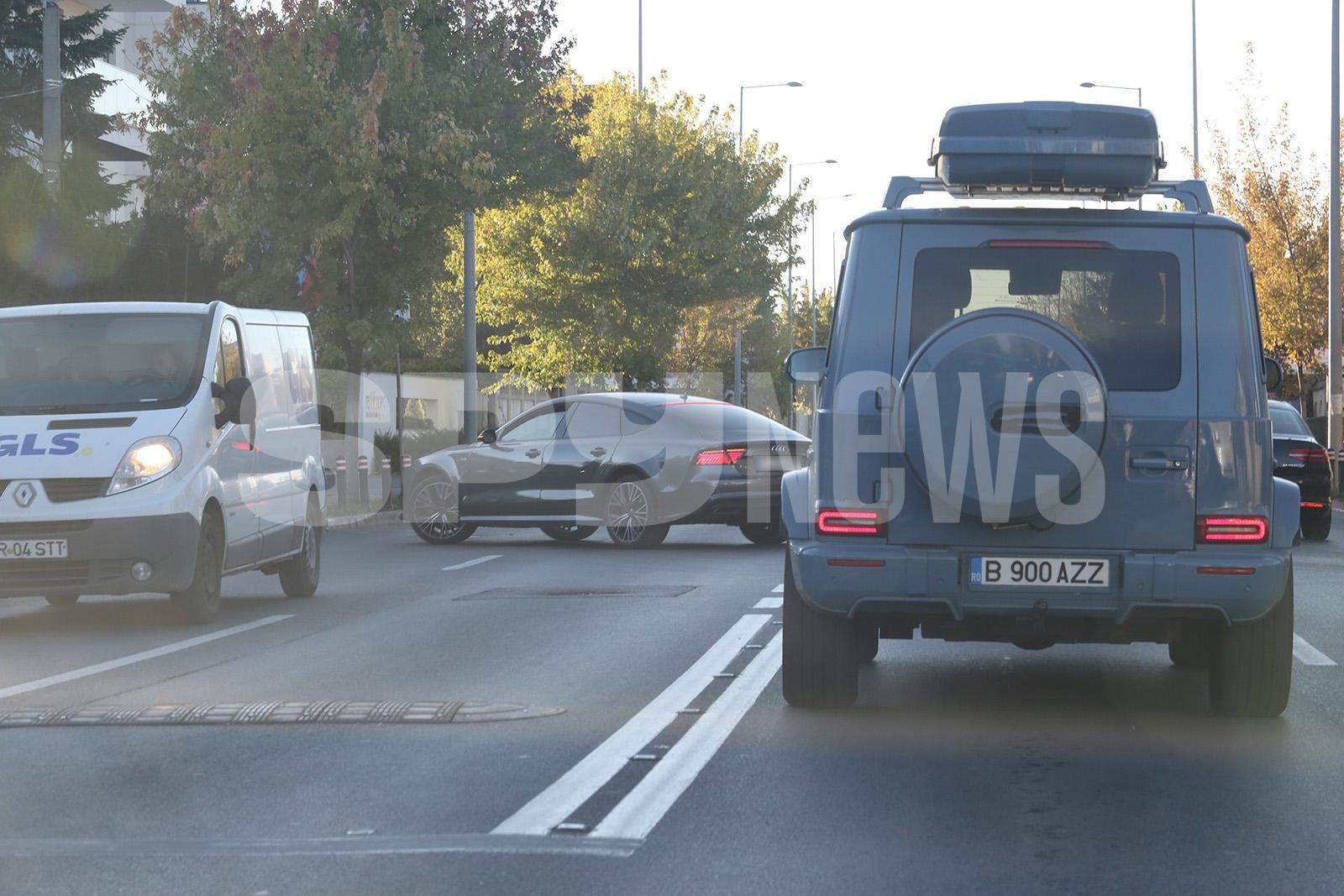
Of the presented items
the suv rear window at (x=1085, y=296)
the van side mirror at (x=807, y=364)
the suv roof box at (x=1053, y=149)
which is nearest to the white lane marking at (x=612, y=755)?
the van side mirror at (x=807, y=364)

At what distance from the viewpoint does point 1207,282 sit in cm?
721

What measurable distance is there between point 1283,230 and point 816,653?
36.7 m

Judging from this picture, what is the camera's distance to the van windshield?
11.5m

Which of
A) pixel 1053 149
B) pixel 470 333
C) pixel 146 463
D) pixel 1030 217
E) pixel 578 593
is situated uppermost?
pixel 1053 149

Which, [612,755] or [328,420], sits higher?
[328,420]

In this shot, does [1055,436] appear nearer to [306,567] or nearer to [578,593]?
[578,593]

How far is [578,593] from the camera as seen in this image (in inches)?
534

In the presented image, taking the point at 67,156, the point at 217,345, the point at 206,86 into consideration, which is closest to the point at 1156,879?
the point at 217,345

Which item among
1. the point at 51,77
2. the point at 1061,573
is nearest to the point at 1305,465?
the point at 1061,573

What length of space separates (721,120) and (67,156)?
806 inches

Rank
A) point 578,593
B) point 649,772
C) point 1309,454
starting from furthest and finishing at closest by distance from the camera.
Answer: point 1309,454 → point 578,593 → point 649,772

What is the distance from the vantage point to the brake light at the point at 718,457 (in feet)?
58.9

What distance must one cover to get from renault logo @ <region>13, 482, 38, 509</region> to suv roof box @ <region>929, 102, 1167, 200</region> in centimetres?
589

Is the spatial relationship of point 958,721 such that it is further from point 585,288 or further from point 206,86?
point 585,288
